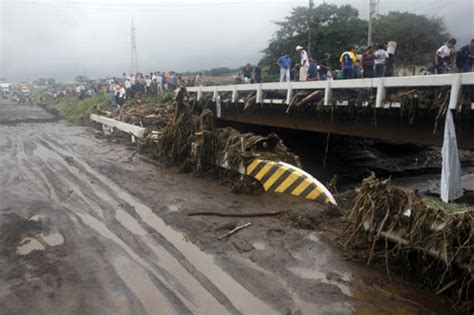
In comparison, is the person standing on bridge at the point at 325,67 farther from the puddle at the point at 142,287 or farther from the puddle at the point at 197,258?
the puddle at the point at 142,287

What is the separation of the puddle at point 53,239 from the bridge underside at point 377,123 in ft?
23.1

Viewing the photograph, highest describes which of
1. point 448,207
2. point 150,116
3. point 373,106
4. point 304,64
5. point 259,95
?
point 304,64

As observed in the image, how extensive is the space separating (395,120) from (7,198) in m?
8.52

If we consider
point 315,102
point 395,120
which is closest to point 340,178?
point 315,102

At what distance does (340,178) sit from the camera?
1465 centimetres

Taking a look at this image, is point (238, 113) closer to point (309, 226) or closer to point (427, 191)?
point (427, 191)

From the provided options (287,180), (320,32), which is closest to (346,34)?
(320,32)

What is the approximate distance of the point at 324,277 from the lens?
4.44 meters

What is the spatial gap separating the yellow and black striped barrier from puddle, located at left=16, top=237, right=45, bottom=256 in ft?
13.5

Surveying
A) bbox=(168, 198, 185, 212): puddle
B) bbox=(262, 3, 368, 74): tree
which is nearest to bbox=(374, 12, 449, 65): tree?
bbox=(262, 3, 368, 74): tree

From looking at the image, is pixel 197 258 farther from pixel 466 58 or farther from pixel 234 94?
pixel 466 58

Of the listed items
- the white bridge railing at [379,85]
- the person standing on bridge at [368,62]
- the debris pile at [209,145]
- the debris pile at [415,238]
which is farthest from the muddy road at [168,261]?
the person standing on bridge at [368,62]

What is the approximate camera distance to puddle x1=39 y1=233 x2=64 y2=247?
5465 millimetres

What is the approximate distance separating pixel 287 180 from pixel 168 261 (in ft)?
10.4
